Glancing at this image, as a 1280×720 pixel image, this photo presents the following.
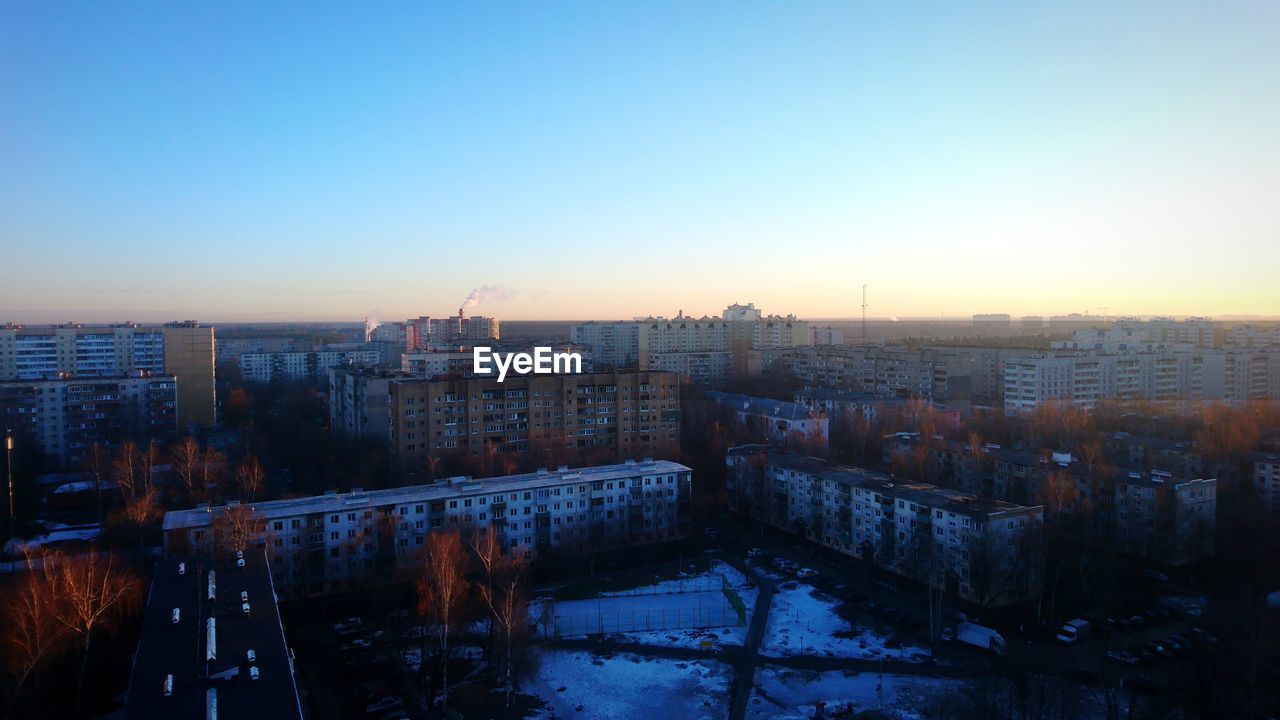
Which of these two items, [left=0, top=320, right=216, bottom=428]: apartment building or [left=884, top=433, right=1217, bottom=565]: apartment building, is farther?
[left=0, top=320, right=216, bottom=428]: apartment building

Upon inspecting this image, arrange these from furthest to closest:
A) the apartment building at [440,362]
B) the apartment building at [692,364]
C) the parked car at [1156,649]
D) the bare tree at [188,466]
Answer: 1. the apartment building at [692,364]
2. the apartment building at [440,362]
3. the bare tree at [188,466]
4. the parked car at [1156,649]

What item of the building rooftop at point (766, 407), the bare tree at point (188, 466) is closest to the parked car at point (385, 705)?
the bare tree at point (188, 466)

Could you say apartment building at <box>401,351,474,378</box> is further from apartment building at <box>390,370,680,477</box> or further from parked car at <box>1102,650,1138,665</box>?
parked car at <box>1102,650,1138,665</box>

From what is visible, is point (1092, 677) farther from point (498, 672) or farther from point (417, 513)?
point (417, 513)

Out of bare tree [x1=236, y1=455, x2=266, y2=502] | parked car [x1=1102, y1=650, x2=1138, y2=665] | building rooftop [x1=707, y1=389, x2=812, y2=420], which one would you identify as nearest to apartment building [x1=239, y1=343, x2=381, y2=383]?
building rooftop [x1=707, y1=389, x2=812, y2=420]

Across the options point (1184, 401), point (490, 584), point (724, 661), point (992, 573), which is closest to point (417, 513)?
point (490, 584)

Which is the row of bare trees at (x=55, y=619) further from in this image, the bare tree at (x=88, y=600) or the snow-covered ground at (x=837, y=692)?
the snow-covered ground at (x=837, y=692)
